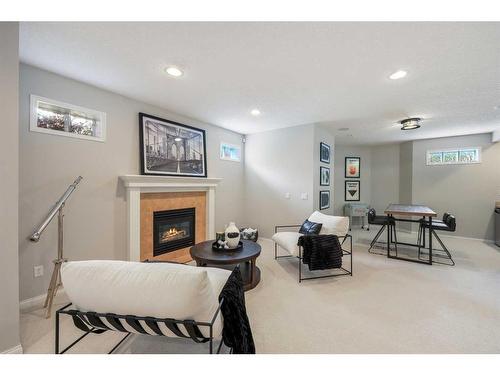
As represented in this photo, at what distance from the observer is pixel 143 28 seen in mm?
1647

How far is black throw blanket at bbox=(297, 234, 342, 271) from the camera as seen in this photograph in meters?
2.78

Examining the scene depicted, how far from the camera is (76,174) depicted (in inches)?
101

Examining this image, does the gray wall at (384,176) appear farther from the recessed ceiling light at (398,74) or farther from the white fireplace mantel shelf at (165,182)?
the white fireplace mantel shelf at (165,182)

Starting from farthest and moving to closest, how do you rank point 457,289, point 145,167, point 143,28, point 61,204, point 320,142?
point 320,142
point 145,167
point 457,289
point 61,204
point 143,28

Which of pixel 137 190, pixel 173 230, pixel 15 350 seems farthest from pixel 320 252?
pixel 15 350

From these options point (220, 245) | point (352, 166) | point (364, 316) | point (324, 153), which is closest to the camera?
point (364, 316)

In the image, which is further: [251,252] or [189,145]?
[189,145]

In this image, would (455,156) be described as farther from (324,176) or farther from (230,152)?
(230,152)

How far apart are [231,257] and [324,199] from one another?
9.81 ft

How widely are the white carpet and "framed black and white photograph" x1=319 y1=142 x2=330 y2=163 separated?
7.59 ft

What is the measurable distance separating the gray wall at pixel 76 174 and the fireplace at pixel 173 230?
0.50 meters

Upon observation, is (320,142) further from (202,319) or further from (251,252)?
(202,319)
